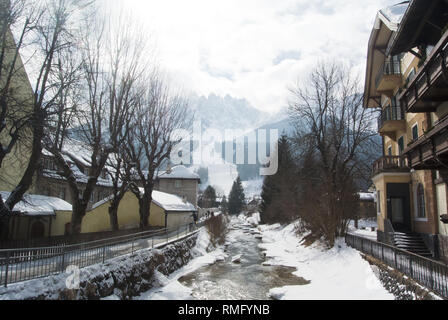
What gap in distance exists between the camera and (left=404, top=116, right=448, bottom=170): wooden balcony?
40.6 ft

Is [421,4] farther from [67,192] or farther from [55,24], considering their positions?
[67,192]

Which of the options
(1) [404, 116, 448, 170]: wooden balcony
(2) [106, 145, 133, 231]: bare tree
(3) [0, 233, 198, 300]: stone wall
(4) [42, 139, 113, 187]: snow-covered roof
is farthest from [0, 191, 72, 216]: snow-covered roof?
(1) [404, 116, 448, 170]: wooden balcony

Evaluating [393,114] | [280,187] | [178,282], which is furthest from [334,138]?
[280,187]

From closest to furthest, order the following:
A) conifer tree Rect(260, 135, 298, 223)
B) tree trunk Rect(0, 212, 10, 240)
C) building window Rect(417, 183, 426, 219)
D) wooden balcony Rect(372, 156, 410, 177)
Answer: tree trunk Rect(0, 212, 10, 240)
building window Rect(417, 183, 426, 219)
wooden balcony Rect(372, 156, 410, 177)
conifer tree Rect(260, 135, 298, 223)

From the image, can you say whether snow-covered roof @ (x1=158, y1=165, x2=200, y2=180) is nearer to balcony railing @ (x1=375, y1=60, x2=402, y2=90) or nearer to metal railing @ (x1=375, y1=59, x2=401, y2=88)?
balcony railing @ (x1=375, y1=60, x2=402, y2=90)

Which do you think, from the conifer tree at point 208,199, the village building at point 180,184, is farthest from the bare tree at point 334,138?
the conifer tree at point 208,199

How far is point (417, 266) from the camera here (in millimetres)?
10305

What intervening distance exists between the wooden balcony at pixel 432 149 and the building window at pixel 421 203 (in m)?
3.24

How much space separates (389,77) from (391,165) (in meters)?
5.88

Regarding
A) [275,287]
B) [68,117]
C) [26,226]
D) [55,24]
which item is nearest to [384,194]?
[275,287]

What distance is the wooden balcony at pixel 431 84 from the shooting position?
38.1 feet

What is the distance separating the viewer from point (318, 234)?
2680cm

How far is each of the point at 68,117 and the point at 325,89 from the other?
20528 millimetres

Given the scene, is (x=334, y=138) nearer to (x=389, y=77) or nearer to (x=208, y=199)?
(x=389, y=77)
